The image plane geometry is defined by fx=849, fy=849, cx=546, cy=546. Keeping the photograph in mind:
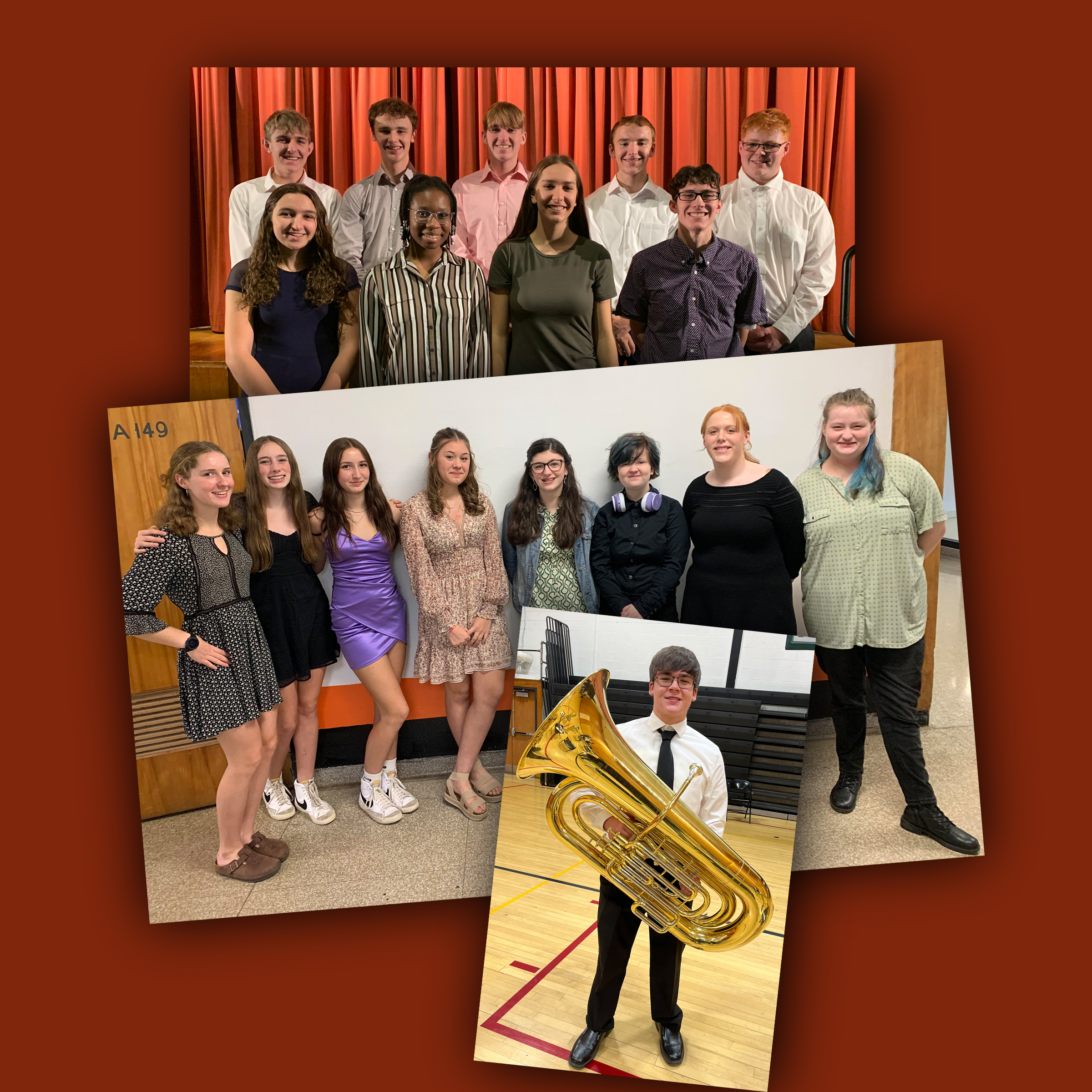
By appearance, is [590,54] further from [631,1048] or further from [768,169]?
[631,1048]

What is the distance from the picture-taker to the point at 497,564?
3.20 m

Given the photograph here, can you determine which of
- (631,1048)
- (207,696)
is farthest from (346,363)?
(631,1048)

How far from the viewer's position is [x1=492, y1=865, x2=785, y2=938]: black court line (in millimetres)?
2967

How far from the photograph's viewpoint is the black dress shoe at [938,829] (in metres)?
3.35

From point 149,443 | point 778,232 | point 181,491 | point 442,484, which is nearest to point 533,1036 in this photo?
point 442,484

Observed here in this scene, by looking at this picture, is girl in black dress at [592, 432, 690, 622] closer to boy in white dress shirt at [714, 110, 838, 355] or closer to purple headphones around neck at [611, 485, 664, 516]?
purple headphones around neck at [611, 485, 664, 516]

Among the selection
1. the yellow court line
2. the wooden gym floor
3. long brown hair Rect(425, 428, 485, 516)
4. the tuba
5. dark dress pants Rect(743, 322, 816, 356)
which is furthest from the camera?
dark dress pants Rect(743, 322, 816, 356)

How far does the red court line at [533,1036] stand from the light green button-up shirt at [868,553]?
1445 millimetres

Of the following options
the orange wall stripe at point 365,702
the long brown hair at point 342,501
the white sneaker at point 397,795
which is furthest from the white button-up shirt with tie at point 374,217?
the white sneaker at point 397,795

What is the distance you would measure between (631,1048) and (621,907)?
0.50 m

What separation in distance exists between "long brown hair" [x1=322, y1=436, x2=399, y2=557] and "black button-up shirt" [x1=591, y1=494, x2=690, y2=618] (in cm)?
77

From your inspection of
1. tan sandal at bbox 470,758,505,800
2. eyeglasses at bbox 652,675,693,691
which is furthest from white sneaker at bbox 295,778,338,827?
eyeglasses at bbox 652,675,693,691

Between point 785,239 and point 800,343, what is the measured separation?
390 mm

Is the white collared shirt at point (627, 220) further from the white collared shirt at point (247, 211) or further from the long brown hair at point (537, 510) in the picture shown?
the white collared shirt at point (247, 211)
